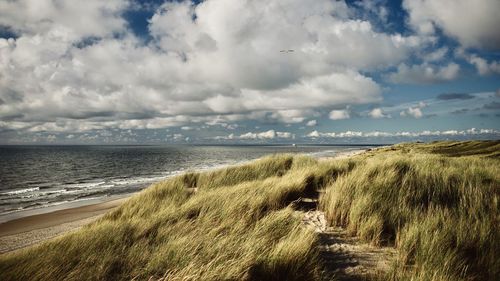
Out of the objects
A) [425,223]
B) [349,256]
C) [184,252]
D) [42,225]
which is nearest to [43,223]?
[42,225]

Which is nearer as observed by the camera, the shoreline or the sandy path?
the sandy path

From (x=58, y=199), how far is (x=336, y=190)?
19827 mm

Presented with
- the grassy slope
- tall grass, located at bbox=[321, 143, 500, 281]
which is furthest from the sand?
tall grass, located at bbox=[321, 143, 500, 281]

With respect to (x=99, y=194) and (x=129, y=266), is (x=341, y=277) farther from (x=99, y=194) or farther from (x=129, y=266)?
(x=99, y=194)

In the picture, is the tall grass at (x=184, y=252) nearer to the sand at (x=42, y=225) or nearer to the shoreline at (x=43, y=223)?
the shoreline at (x=43, y=223)

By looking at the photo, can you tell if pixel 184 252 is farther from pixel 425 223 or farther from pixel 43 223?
pixel 43 223

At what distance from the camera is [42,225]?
12148 mm

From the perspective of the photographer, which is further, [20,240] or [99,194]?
[99,194]

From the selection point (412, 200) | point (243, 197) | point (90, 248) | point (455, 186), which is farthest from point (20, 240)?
point (455, 186)

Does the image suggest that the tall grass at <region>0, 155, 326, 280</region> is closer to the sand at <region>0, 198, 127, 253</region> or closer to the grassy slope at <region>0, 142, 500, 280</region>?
the grassy slope at <region>0, 142, 500, 280</region>

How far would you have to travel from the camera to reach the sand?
9408mm

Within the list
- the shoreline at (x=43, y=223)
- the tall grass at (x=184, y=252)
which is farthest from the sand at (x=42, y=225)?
the tall grass at (x=184, y=252)

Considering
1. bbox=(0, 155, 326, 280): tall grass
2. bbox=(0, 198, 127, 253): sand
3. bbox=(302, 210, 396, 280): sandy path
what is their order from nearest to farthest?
bbox=(0, 155, 326, 280): tall grass, bbox=(302, 210, 396, 280): sandy path, bbox=(0, 198, 127, 253): sand

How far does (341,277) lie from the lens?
3.56m
